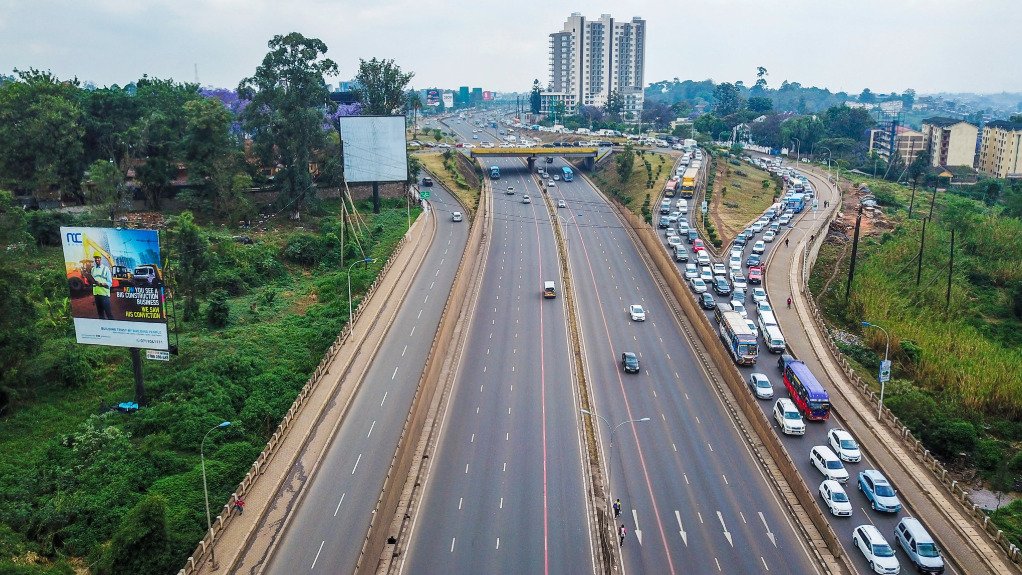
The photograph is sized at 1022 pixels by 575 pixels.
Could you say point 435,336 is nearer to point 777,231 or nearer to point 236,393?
point 236,393

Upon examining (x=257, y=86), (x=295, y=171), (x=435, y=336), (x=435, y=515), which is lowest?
(x=435, y=515)

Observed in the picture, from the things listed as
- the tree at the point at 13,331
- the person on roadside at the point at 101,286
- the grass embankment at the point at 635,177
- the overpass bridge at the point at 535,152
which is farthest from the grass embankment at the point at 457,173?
the person on roadside at the point at 101,286

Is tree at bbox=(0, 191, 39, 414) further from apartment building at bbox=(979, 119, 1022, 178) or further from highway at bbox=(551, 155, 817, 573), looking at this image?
apartment building at bbox=(979, 119, 1022, 178)

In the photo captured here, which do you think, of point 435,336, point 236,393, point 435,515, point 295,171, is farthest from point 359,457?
point 295,171

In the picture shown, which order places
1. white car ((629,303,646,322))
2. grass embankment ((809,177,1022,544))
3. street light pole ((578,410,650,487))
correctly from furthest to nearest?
white car ((629,303,646,322))
grass embankment ((809,177,1022,544))
street light pole ((578,410,650,487))

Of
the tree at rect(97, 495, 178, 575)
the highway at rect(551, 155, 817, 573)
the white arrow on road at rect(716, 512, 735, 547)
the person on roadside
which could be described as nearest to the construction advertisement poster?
the person on roadside

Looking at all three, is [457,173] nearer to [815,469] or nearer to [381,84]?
[381,84]
